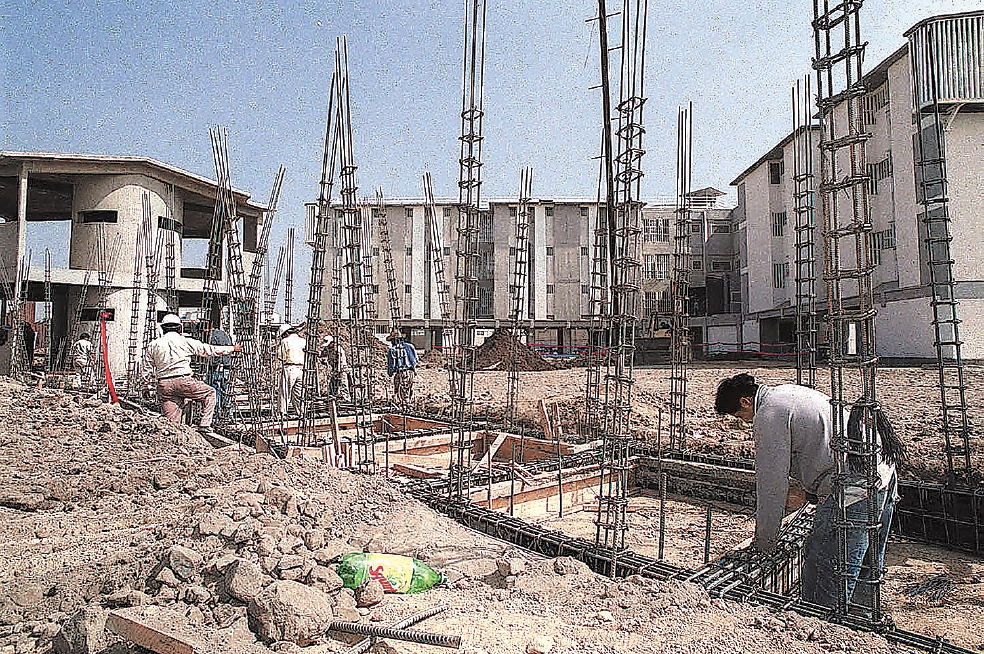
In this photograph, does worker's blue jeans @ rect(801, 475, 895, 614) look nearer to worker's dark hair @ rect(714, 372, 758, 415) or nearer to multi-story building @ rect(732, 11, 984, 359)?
worker's dark hair @ rect(714, 372, 758, 415)

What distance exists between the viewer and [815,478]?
3.11 meters

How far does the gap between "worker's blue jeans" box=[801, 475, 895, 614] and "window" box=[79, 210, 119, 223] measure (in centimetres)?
1880

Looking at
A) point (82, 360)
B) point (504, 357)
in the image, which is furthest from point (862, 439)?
point (504, 357)

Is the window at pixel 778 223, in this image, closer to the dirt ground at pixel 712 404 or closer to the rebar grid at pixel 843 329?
the dirt ground at pixel 712 404

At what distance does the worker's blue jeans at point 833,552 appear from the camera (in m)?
2.95

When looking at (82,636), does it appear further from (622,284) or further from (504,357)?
(504,357)

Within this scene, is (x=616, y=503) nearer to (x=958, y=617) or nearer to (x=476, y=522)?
(x=476, y=522)

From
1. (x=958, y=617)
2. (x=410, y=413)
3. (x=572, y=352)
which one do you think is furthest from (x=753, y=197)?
(x=958, y=617)

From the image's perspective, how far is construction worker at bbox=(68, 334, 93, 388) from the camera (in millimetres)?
14979

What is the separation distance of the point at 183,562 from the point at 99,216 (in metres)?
17.9

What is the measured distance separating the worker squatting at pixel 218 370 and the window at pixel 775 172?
20.7m

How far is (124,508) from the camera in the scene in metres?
4.64

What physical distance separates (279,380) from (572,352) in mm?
19171

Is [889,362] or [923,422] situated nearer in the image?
[923,422]
